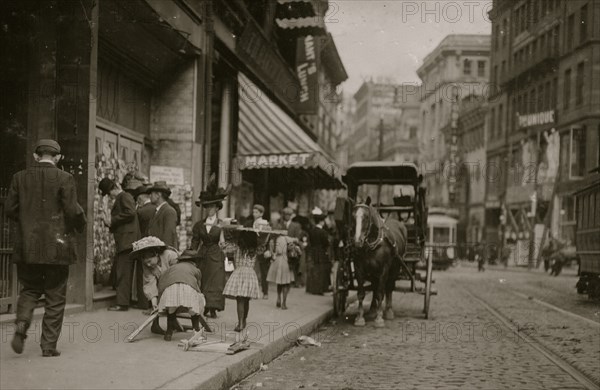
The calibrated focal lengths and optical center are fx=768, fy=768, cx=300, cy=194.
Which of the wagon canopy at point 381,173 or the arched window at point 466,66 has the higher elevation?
the arched window at point 466,66

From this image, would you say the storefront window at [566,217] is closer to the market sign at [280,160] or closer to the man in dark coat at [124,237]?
the market sign at [280,160]

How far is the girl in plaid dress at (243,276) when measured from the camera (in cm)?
930

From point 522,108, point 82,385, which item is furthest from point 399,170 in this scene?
point 522,108

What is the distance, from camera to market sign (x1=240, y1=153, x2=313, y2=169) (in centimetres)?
1743

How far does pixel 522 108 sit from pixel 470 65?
78.6 ft

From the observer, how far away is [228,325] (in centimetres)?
997

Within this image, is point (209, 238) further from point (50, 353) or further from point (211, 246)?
point (50, 353)

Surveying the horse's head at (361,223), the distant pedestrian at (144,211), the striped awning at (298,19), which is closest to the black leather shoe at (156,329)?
the distant pedestrian at (144,211)

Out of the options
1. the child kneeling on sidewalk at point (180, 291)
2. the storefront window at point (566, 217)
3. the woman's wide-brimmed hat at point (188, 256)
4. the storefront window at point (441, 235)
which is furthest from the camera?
the storefront window at point (566, 217)

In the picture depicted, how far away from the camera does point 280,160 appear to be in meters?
17.5

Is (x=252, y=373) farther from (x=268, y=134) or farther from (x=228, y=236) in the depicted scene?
(x=268, y=134)

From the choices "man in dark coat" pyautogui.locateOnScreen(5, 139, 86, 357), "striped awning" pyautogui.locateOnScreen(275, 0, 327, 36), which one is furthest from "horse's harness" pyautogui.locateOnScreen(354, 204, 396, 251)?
"striped awning" pyautogui.locateOnScreen(275, 0, 327, 36)

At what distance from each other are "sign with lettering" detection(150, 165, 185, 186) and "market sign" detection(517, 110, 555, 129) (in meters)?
40.4

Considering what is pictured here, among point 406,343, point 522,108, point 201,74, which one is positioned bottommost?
point 406,343
